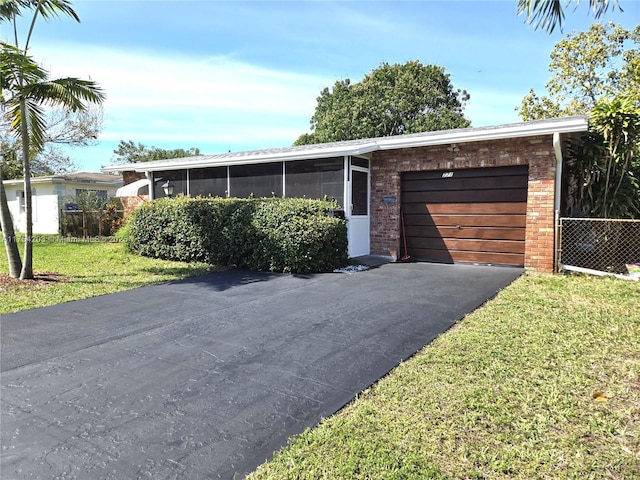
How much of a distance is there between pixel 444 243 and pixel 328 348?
21.2ft

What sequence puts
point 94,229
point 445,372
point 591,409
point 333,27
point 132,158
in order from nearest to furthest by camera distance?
point 591,409 → point 445,372 → point 333,27 → point 94,229 → point 132,158

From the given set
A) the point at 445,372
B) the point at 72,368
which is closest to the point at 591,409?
the point at 445,372

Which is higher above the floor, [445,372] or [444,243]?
[444,243]

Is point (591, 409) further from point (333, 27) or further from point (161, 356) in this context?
point (333, 27)

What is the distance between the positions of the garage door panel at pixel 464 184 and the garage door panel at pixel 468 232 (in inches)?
36.3

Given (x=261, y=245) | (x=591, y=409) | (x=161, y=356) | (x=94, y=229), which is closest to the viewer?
(x=591, y=409)

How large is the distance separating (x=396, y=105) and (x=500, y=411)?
2501cm

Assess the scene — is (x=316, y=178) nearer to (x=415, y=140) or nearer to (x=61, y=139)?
(x=415, y=140)

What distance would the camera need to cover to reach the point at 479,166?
925cm

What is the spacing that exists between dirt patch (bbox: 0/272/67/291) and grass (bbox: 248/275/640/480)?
7.10 meters

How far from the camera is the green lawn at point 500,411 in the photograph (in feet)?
7.92

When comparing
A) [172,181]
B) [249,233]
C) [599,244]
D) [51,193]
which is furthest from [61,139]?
[599,244]

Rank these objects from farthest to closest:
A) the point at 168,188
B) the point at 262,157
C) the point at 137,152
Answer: the point at 137,152
the point at 168,188
the point at 262,157

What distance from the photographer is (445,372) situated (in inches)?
145
